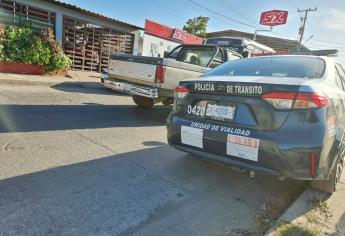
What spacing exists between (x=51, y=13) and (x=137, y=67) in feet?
27.0

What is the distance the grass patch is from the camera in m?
2.45

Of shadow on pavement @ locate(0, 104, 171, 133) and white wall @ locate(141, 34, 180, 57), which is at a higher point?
white wall @ locate(141, 34, 180, 57)

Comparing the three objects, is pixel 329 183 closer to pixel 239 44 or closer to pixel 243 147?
pixel 243 147

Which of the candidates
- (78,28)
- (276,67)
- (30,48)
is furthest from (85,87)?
(276,67)

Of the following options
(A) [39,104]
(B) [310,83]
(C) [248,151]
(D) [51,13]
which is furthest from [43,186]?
(D) [51,13]

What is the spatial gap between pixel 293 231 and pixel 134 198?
57.6 inches

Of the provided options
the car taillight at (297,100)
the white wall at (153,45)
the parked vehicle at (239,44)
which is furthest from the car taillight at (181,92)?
the white wall at (153,45)

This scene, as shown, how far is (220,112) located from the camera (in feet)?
10.1

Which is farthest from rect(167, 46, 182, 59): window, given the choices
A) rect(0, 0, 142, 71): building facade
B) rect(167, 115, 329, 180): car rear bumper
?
rect(0, 0, 142, 71): building facade

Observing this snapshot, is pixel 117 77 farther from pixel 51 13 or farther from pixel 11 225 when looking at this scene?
pixel 51 13

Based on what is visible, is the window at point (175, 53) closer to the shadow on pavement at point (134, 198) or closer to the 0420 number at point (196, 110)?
the shadow on pavement at point (134, 198)

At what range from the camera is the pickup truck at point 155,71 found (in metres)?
5.93

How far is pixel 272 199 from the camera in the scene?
3.24 m

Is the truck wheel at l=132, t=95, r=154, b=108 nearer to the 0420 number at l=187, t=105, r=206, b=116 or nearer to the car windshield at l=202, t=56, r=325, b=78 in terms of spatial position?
the car windshield at l=202, t=56, r=325, b=78
